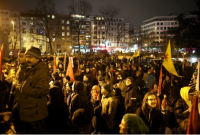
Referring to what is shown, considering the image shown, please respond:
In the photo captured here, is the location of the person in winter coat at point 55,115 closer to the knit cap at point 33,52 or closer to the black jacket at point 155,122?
the knit cap at point 33,52

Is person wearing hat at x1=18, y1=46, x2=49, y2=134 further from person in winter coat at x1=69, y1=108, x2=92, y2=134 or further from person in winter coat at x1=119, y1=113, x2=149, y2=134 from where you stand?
person in winter coat at x1=119, y1=113, x2=149, y2=134

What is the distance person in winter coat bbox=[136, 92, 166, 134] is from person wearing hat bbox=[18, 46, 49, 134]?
71.1 inches

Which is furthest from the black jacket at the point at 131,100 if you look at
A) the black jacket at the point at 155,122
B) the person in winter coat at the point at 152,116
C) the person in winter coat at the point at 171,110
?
the black jacket at the point at 155,122

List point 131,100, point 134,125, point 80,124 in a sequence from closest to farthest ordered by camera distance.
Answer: point 134,125 → point 80,124 → point 131,100

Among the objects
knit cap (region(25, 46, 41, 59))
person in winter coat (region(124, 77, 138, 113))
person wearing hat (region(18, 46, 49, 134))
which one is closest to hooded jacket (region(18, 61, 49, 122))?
person wearing hat (region(18, 46, 49, 134))

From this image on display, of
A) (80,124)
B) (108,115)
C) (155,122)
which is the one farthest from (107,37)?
(80,124)

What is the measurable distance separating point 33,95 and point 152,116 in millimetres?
2075

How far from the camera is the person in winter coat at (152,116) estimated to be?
11.4 ft

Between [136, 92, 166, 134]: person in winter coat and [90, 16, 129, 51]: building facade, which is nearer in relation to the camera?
[136, 92, 166, 134]: person in winter coat

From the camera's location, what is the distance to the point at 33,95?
303 centimetres

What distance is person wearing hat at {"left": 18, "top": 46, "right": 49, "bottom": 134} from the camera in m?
3.10

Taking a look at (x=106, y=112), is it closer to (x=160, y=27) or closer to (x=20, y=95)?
(x=20, y=95)

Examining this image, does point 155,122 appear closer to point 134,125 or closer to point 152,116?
point 152,116

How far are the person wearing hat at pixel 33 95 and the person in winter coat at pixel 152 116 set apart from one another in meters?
1.81
